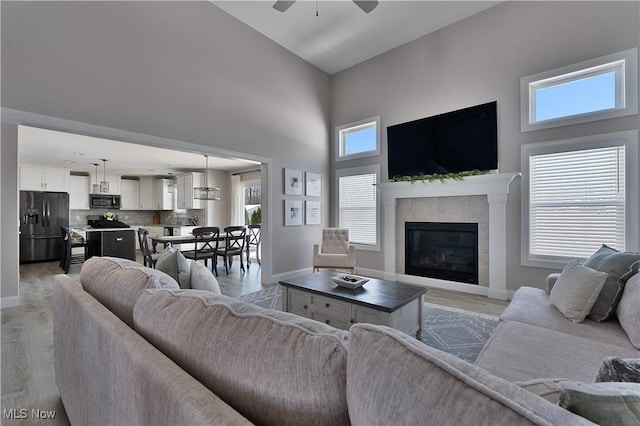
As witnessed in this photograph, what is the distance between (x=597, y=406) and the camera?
1.57ft

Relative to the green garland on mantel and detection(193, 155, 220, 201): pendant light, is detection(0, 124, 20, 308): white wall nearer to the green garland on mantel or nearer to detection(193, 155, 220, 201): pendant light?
detection(193, 155, 220, 201): pendant light

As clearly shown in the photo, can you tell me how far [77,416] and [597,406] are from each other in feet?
6.32

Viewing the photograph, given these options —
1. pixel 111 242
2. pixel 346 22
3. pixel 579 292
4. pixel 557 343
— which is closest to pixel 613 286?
pixel 579 292

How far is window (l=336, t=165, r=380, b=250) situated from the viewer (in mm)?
5082

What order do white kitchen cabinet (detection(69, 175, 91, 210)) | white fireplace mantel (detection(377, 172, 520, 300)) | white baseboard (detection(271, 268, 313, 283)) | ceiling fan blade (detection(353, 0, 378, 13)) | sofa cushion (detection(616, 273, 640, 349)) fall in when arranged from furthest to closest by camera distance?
white kitchen cabinet (detection(69, 175, 91, 210)) < white baseboard (detection(271, 268, 313, 283)) < white fireplace mantel (detection(377, 172, 520, 300)) < ceiling fan blade (detection(353, 0, 378, 13)) < sofa cushion (detection(616, 273, 640, 349))

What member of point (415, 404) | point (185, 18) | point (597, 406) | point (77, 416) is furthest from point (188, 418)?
point (185, 18)

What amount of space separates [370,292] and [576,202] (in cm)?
281

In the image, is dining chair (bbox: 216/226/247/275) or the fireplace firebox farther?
dining chair (bbox: 216/226/247/275)

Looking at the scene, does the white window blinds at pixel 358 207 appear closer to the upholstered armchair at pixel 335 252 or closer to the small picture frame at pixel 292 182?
the upholstered armchair at pixel 335 252

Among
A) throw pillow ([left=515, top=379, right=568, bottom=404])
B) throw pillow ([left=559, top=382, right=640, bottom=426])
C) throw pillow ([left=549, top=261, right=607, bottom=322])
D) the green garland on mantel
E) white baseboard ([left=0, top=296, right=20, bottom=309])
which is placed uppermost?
the green garland on mantel

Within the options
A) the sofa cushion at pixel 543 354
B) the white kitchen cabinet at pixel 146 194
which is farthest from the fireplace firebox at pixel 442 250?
the white kitchen cabinet at pixel 146 194

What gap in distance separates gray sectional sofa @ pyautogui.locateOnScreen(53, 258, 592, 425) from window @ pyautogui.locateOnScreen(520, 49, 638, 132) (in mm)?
4101

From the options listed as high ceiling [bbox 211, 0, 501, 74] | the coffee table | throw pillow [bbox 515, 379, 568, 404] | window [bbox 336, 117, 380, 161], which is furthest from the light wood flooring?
high ceiling [bbox 211, 0, 501, 74]

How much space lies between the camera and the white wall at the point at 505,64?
320 cm
